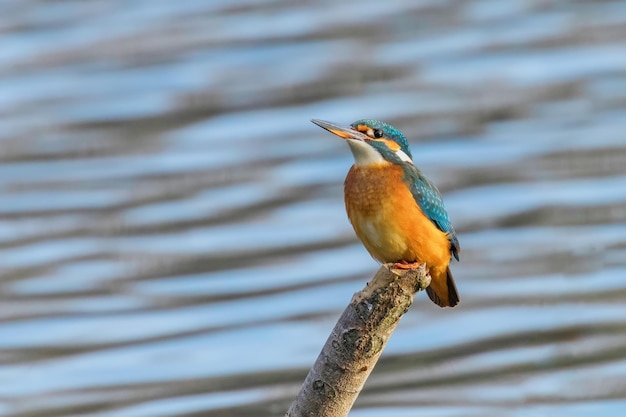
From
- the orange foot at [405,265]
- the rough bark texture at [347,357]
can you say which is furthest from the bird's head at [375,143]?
the rough bark texture at [347,357]

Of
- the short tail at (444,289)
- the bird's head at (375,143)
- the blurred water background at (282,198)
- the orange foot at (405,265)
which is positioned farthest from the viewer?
the blurred water background at (282,198)

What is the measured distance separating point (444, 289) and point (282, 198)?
5.35 m

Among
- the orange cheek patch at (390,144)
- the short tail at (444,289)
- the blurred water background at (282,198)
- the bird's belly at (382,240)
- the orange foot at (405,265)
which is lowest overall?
the orange foot at (405,265)

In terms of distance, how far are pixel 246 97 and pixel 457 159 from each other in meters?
2.71

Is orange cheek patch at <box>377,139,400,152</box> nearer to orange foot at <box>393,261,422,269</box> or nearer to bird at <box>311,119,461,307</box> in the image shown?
bird at <box>311,119,461,307</box>

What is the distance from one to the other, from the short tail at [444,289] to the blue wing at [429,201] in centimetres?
16

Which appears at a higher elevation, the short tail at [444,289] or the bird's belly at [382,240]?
the bird's belly at [382,240]

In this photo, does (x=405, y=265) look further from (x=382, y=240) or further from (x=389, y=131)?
(x=389, y=131)

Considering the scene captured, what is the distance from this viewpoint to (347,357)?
15.1 feet

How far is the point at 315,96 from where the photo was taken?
43.2ft

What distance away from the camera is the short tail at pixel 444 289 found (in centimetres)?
561

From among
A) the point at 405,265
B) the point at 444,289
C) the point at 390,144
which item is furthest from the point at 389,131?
the point at 405,265

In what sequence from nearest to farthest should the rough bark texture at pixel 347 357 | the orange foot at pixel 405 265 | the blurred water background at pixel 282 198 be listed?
the rough bark texture at pixel 347 357 → the orange foot at pixel 405 265 → the blurred water background at pixel 282 198

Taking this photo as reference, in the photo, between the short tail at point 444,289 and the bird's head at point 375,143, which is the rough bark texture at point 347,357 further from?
the bird's head at point 375,143
